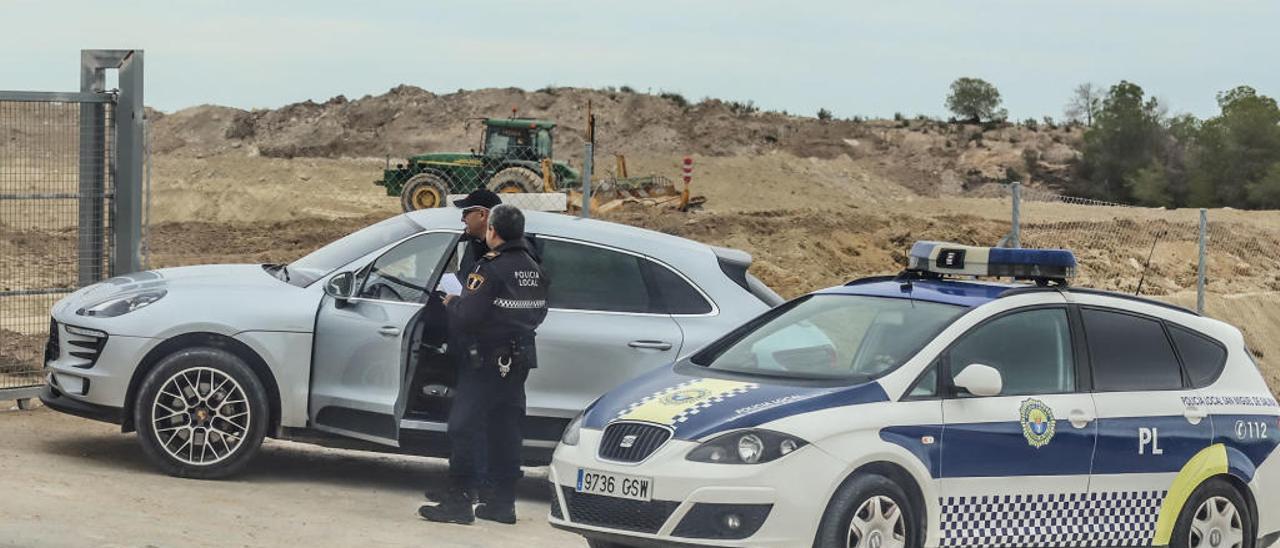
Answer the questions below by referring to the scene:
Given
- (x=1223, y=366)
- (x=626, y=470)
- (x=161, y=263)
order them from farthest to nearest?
(x=161, y=263), (x=1223, y=366), (x=626, y=470)

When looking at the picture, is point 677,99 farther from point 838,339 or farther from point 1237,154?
point 838,339

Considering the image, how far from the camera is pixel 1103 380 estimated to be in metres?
8.27

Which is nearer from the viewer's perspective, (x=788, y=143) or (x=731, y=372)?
(x=731, y=372)

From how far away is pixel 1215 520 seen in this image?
847cm

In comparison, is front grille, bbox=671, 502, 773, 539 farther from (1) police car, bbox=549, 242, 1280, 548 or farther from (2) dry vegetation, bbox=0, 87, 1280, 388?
(2) dry vegetation, bbox=0, 87, 1280, 388

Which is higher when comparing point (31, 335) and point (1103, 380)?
point (1103, 380)

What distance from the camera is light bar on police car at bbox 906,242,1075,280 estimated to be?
848 cm

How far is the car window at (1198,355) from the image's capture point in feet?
28.3

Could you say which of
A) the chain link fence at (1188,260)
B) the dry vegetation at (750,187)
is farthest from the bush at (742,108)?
the chain link fence at (1188,260)

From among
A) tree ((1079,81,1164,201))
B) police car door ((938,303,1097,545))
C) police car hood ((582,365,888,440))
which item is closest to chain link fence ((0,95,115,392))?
police car hood ((582,365,888,440))

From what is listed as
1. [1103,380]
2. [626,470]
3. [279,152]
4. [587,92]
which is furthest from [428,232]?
[587,92]

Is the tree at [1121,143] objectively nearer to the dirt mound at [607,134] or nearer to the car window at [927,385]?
the dirt mound at [607,134]

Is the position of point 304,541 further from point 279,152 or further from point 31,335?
point 279,152

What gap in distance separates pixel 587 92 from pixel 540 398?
67.3 meters
